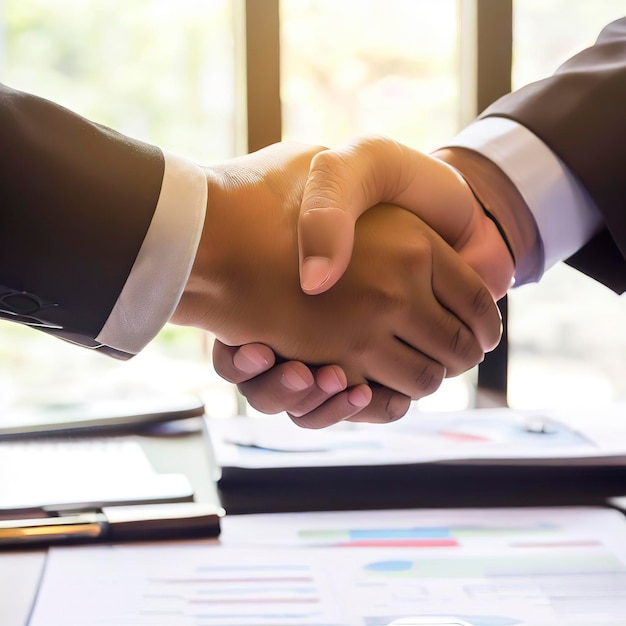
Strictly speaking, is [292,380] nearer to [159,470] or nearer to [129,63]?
[159,470]

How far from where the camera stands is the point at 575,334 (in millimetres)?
2365

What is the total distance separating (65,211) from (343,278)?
334 mm

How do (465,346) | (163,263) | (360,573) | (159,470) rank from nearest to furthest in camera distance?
1. (360,573)
2. (163,263)
3. (159,470)
4. (465,346)

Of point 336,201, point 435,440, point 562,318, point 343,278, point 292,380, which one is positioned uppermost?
point 336,201

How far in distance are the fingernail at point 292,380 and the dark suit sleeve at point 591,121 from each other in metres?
0.47

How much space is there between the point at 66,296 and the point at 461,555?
0.45 metres

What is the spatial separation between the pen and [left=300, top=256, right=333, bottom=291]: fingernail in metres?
0.31

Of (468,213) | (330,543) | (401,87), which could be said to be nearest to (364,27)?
(401,87)

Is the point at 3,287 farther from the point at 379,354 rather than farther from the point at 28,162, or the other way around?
the point at 379,354

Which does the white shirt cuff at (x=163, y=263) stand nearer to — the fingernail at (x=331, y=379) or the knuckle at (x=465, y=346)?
the fingernail at (x=331, y=379)

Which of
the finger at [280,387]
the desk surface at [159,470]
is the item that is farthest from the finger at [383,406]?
the desk surface at [159,470]

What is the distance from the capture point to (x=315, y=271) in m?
0.78

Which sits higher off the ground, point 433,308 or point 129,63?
point 129,63

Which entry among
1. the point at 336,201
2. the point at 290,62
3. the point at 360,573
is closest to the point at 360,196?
the point at 336,201
